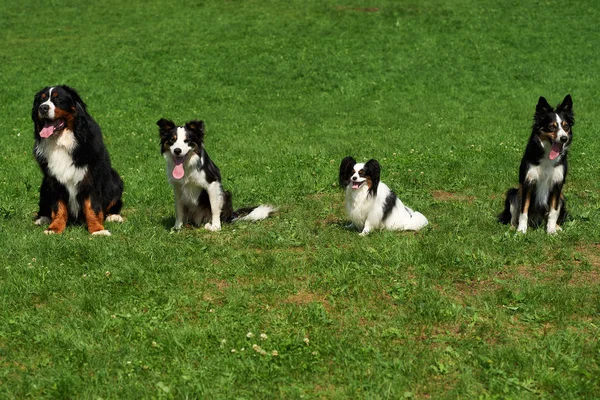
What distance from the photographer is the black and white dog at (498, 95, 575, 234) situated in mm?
→ 7945

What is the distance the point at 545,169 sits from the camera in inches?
319

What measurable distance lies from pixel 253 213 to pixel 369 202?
5.87 ft

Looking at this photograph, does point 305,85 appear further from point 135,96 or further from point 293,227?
point 293,227

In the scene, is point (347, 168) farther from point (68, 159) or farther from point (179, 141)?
point (68, 159)

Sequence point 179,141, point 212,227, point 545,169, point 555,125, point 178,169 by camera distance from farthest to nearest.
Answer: point 212,227
point 178,169
point 179,141
point 545,169
point 555,125

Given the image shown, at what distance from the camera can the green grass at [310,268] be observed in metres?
4.94

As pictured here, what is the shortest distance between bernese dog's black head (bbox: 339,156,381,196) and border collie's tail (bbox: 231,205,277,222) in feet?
4.64

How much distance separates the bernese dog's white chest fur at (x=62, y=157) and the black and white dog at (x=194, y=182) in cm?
114

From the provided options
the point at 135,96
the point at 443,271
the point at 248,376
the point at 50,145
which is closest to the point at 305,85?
the point at 135,96

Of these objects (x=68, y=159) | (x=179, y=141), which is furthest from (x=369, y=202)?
(x=68, y=159)

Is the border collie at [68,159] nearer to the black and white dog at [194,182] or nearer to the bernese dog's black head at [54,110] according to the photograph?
the bernese dog's black head at [54,110]

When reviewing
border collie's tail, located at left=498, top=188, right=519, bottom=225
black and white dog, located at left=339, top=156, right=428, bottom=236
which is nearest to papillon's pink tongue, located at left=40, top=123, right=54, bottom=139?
black and white dog, located at left=339, top=156, right=428, bottom=236

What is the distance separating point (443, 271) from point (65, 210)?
500 cm

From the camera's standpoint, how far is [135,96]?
20.8 meters
